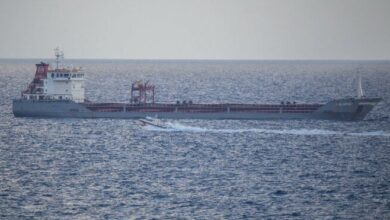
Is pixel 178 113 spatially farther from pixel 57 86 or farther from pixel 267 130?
pixel 57 86

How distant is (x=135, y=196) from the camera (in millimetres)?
66812

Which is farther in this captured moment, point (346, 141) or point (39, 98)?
point (39, 98)

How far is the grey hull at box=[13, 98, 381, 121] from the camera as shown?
388ft

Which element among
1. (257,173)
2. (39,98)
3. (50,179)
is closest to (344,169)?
(257,173)

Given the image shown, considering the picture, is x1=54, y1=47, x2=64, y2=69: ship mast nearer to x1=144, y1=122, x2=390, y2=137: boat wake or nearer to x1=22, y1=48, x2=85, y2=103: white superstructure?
x1=22, y1=48, x2=85, y2=103: white superstructure

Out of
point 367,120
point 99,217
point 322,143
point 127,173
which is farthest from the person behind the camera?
point 367,120

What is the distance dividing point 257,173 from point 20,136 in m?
35.8

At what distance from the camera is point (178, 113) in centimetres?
12044

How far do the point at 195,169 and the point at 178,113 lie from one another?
41.3m

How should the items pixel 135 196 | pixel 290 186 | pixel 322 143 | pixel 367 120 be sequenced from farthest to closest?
pixel 367 120 < pixel 322 143 < pixel 290 186 < pixel 135 196

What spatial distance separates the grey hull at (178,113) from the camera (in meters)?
118

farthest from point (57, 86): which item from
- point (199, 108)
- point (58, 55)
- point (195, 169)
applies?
point (195, 169)

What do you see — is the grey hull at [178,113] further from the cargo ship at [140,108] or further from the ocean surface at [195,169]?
the ocean surface at [195,169]

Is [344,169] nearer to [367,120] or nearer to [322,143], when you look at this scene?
[322,143]
